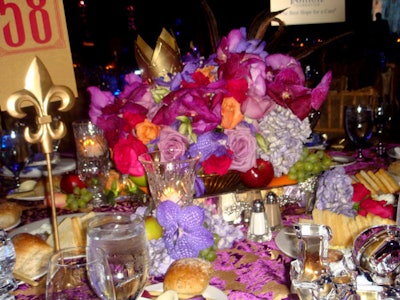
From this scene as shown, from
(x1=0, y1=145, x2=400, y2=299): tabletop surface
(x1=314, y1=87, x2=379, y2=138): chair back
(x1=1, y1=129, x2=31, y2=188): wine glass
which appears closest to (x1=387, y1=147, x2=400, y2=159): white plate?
(x1=0, y1=145, x2=400, y2=299): tabletop surface

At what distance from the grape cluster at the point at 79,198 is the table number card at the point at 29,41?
2.22 ft

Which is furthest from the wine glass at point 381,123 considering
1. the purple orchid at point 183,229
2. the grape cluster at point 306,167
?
the purple orchid at point 183,229

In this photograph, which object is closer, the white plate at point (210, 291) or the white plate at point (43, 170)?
the white plate at point (210, 291)

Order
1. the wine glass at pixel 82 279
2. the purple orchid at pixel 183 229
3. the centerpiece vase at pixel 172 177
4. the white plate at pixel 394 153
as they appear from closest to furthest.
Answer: the wine glass at pixel 82 279 < the purple orchid at pixel 183 229 < the centerpiece vase at pixel 172 177 < the white plate at pixel 394 153

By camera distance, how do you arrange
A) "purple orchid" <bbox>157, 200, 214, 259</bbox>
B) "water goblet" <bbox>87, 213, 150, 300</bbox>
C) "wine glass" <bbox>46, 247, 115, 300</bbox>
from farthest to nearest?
"purple orchid" <bbox>157, 200, 214, 259</bbox>
"water goblet" <bbox>87, 213, 150, 300</bbox>
"wine glass" <bbox>46, 247, 115, 300</bbox>

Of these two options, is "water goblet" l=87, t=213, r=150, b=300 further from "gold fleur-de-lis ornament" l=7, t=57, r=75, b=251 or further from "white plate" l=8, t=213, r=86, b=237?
"white plate" l=8, t=213, r=86, b=237

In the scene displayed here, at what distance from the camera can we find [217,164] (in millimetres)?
1313

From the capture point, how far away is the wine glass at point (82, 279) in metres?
0.75

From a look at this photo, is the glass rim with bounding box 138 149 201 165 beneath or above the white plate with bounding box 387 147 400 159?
above

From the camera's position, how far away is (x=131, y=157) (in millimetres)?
1333

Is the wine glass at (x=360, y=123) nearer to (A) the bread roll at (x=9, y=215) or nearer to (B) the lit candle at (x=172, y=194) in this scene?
(B) the lit candle at (x=172, y=194)

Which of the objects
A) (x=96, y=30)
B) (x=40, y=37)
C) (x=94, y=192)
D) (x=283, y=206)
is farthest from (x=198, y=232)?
(x=96, y=30)

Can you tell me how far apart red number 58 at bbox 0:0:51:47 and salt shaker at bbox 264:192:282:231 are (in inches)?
29.2

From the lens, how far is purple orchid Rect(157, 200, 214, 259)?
112 cm
